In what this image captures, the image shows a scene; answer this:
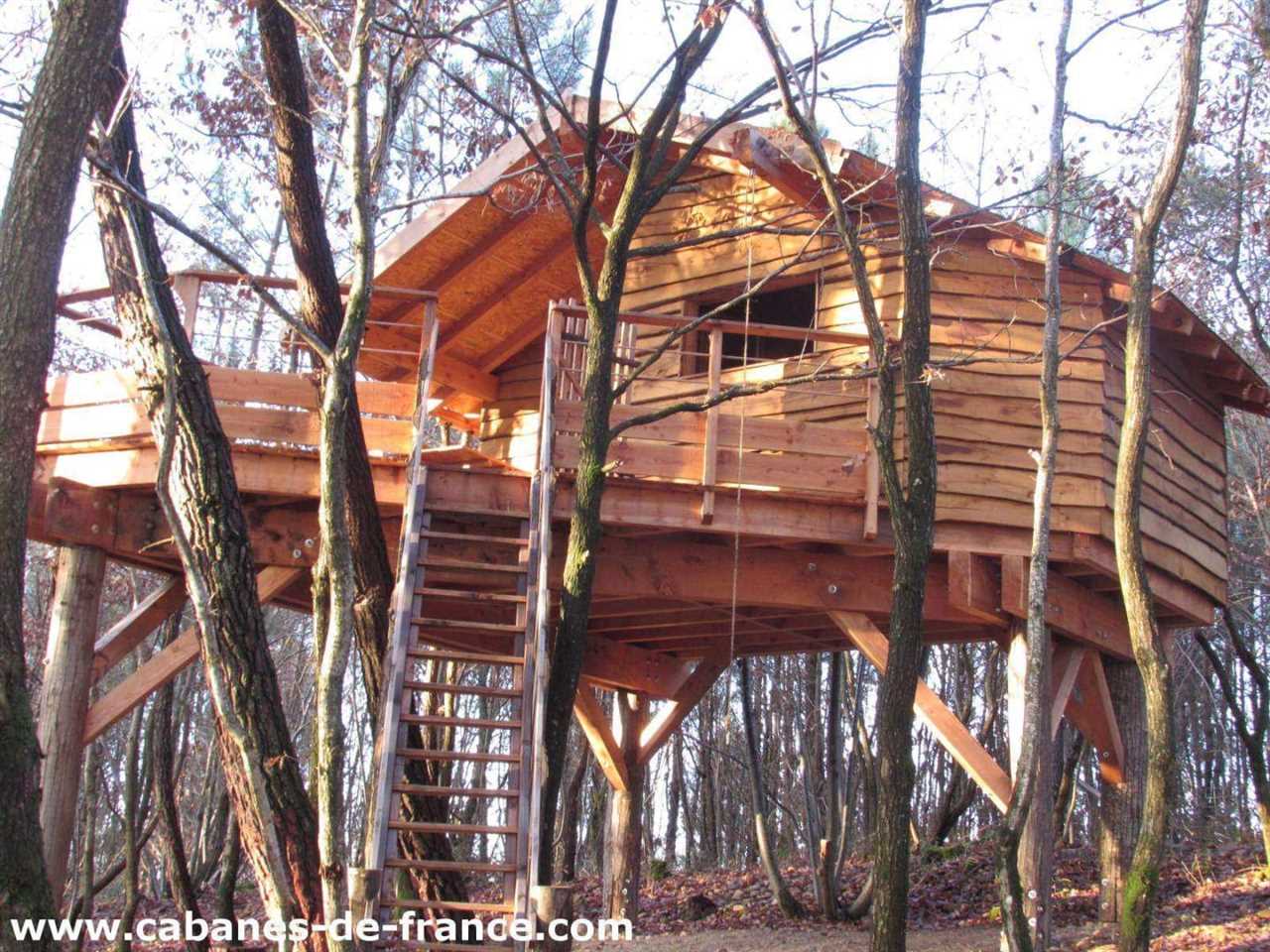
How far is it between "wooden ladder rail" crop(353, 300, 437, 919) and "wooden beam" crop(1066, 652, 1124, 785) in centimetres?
615

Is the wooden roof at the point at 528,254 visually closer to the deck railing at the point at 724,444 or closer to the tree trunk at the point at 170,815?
the deck railing at the point at 724,444

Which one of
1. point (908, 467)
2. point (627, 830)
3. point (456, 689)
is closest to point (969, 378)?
point (908, 467)

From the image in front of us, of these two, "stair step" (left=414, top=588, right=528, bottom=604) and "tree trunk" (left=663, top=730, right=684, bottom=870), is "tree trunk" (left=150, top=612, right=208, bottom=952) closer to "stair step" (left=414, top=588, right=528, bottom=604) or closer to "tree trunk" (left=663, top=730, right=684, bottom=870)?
"stair step" (left=414, top=588, right=528, bottom=604)

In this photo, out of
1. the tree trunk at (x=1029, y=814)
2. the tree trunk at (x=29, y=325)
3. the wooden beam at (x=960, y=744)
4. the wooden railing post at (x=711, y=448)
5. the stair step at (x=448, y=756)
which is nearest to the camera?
the tree trunk at (x=29, y=325)

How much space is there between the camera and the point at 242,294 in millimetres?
15055

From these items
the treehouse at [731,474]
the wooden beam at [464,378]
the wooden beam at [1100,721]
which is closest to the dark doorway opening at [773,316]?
the treehouse at [731,474]

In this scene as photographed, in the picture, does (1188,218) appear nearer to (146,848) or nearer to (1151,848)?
(1151,848)

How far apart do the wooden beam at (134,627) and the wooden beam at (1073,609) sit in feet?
21.6

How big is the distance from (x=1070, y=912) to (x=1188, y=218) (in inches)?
378

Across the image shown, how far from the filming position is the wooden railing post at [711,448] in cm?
952

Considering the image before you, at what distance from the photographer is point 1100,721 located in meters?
11.7

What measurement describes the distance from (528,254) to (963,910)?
843 cm

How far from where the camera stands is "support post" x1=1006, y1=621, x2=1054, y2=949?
9.74m

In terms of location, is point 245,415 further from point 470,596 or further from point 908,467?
point 908,467
